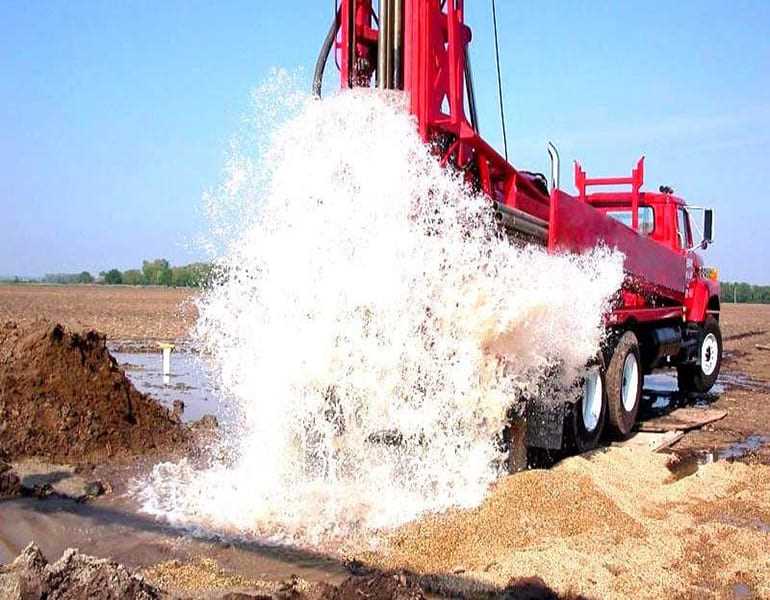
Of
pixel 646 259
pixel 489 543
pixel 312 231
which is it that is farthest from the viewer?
pixel 646 259

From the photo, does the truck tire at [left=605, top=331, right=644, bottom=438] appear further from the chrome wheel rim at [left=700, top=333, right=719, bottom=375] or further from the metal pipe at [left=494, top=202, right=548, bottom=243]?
the chrome wheel rim at [left=700, top=333, right=719, bottom=375]

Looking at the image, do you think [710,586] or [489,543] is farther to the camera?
[489,543]

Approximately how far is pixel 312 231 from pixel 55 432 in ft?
11.4

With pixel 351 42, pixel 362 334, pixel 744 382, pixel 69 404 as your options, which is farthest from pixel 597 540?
pixel 744 382

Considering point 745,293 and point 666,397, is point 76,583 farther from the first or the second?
point 745,293

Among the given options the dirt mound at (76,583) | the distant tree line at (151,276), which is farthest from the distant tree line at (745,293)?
the dirt mound at (76,583)

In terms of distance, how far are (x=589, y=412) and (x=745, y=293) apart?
99.6 m

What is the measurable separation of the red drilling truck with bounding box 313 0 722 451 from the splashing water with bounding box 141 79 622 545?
399mm

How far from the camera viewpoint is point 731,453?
8812mm

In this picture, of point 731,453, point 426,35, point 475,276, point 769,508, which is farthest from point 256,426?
point 731,453

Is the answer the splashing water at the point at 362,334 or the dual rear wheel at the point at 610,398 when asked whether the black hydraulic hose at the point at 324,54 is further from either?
the dual rear wheel at the point at 610,398

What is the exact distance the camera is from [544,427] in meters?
6.94

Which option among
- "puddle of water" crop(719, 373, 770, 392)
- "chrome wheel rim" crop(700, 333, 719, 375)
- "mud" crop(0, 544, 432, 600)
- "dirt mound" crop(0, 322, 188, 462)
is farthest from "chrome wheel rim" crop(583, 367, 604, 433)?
"puddle of water" crop(719, 373, 770, 392)

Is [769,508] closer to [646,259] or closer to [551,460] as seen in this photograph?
[551,460]
